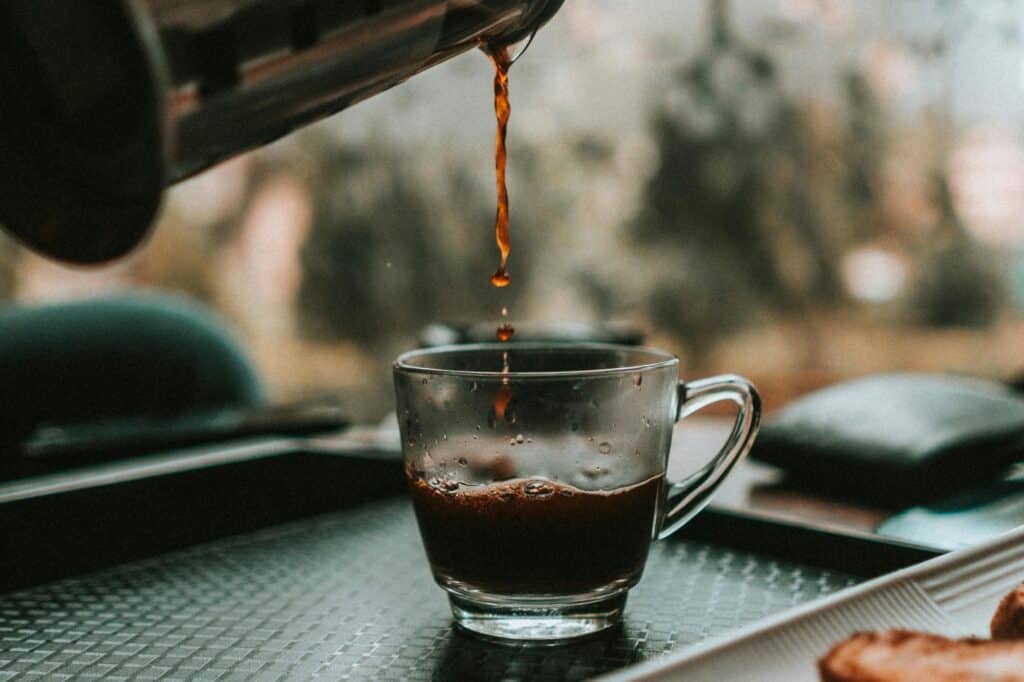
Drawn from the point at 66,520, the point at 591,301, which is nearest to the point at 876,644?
the point at 66,520

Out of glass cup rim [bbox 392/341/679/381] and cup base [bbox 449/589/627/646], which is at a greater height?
glass cup rim [bbox 392/341/679/381]

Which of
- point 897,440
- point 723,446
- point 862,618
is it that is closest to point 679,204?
point 897,440

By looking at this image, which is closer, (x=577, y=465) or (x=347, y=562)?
(x=577, y=465)

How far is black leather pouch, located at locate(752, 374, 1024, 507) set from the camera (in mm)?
765

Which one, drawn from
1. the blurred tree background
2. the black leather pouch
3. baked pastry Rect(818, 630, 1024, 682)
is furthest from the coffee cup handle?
the blurred tree background

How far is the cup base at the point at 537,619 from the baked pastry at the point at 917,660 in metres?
0.12

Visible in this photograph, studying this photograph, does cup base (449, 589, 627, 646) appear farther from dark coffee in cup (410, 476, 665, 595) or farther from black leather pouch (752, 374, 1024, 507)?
black leather pouch (752, 374, 1024, 507)

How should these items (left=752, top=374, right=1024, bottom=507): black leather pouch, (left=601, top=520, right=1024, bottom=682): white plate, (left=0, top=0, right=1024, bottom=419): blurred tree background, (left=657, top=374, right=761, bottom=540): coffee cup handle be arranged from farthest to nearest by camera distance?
(left=0, top=0, right=1024, bottom=419): blurred tree background
(left=752, top=374, right=1024, bottom=507): black leather pouch
(left=657, top=374, right=761, bottom=540): coffee cup handle
(left=601, top=520, right=1024, bottom=682): white plate

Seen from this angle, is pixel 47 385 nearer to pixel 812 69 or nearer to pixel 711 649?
pixel 711 649

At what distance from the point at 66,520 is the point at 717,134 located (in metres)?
2.65

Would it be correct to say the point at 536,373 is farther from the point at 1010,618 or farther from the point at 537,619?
the point at 1010,618

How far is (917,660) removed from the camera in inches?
14.7

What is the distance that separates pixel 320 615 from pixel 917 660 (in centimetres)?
28

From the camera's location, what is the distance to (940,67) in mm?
A: 2891
